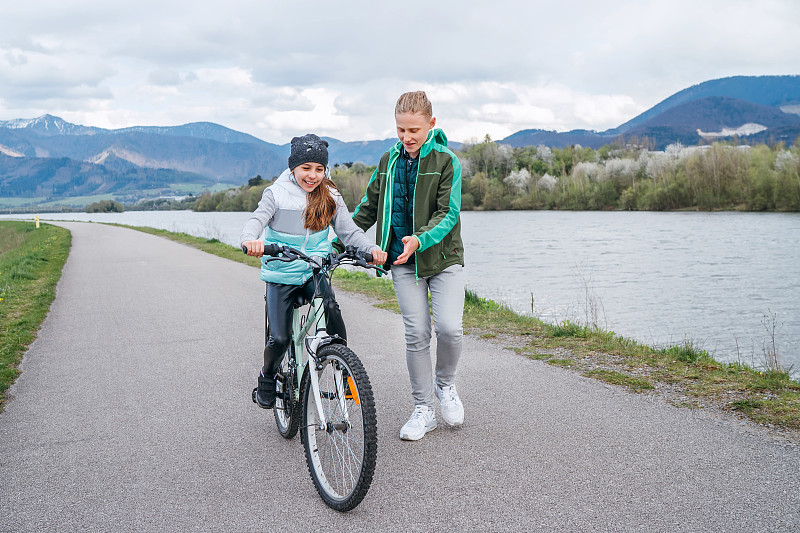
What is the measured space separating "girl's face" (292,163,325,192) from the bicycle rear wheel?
38.5 inches

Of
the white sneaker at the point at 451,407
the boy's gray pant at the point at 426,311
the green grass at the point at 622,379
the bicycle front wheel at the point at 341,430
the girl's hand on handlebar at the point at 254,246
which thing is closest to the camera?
the bicycle front wheel at the point at 341,430

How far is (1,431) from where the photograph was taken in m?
4.42

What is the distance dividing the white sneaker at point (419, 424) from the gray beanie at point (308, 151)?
5.57 feet

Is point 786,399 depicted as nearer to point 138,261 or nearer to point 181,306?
point 181,306

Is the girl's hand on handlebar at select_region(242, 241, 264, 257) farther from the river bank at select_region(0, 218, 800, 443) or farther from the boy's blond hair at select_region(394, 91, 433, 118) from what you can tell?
the river bank at select_region(0, 218, 800, 443)

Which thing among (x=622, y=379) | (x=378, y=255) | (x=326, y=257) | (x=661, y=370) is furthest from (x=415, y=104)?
(x=661, y=370)

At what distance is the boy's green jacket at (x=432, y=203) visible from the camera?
3.74m

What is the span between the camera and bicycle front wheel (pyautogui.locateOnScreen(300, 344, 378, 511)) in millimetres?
2934

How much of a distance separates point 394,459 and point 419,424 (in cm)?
38

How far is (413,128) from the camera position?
369 cm

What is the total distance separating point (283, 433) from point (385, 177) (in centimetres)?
180

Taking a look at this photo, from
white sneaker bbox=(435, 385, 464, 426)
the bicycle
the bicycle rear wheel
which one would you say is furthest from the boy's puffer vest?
white sneaker bbox=(435, 385, 464, 426)

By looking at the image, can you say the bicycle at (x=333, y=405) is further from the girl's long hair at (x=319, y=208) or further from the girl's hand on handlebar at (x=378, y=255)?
the girl's long hair at (x=319, y=208)

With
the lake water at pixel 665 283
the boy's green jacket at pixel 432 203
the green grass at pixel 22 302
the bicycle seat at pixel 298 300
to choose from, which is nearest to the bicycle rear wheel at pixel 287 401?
the bicycle seat at pixel 298 300
